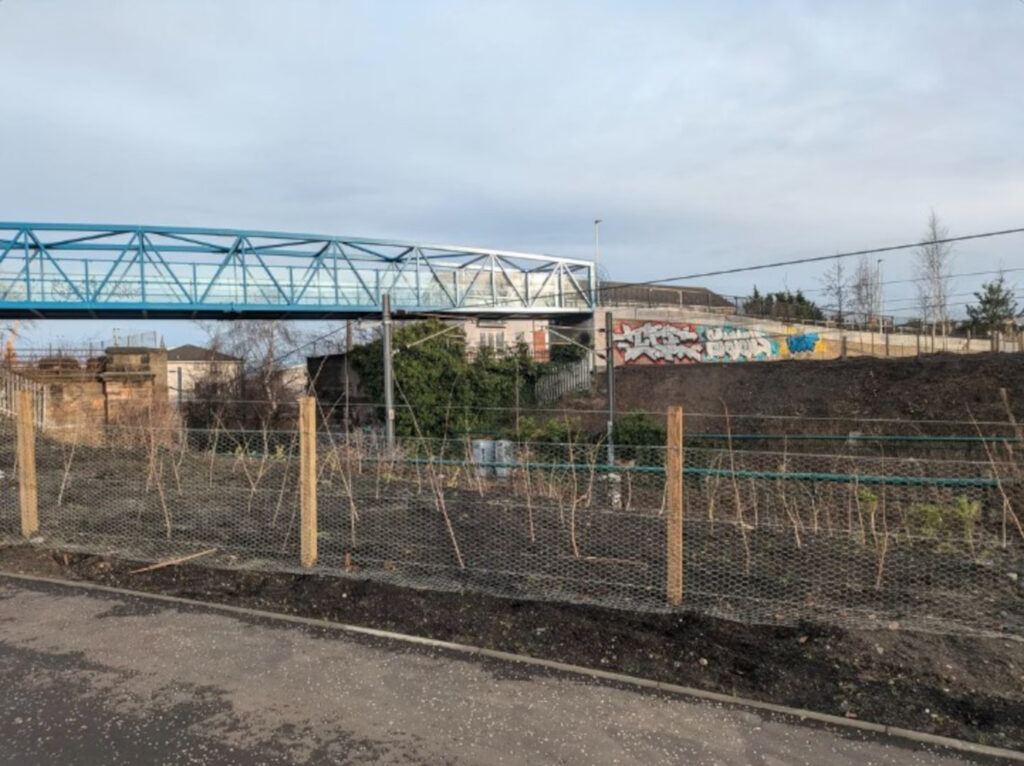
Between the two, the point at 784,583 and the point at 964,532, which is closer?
the point at 784,583

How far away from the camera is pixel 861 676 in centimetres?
439

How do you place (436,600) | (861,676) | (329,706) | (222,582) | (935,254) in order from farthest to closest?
(935,254), (222,582), (436,600), (861,676), (329,706)

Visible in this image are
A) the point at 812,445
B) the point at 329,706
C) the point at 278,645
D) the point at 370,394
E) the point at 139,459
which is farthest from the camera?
the point at 370,394

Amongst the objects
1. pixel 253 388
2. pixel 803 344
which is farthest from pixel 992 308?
pixel 253 388

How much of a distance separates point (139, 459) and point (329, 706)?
1078 centimetres

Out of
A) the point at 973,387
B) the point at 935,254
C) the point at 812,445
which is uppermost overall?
the point at 935,254

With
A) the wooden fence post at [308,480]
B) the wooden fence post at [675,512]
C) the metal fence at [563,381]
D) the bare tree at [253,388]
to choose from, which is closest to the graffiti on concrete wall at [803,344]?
the metal fence at [563,381]

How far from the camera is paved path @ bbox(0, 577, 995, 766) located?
3.57m

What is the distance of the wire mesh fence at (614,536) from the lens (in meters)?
5.80

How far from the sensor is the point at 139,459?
13164 millimetres

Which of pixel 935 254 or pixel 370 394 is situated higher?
pixel 935 254

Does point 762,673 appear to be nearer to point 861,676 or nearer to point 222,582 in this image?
point 861,676

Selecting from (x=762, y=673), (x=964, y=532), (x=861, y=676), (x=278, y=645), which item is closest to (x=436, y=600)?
(x=278, y=645)

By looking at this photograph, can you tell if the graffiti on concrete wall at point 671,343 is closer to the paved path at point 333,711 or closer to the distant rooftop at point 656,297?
the distant rooftop at point 656,297
